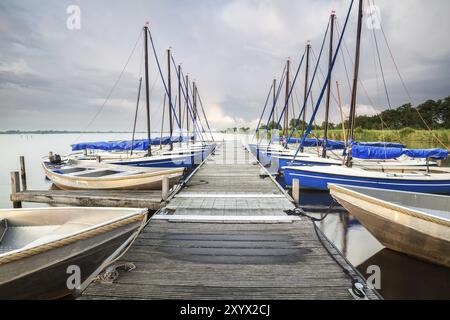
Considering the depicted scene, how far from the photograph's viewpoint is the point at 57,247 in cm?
441

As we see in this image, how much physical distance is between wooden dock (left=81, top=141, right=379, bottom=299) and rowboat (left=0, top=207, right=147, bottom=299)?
1.85 feet

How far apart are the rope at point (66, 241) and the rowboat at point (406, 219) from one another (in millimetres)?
5848

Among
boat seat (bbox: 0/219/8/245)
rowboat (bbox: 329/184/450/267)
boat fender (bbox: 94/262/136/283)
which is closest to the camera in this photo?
boat fender (bbox: 94/262/136/283)

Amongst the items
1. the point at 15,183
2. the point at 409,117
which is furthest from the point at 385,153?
the point at 409,117

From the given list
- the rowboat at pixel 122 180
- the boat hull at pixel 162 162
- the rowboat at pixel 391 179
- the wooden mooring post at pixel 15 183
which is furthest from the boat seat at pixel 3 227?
the rowboat at pixel 391 179

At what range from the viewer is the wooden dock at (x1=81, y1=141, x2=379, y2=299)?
3.22 meters

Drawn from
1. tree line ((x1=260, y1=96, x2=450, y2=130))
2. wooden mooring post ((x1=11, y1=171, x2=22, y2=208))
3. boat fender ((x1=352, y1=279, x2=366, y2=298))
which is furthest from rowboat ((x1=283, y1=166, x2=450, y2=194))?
tree line ((x1=260, y1=96, x2=450, y2=130))

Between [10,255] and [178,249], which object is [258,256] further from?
[10,255]

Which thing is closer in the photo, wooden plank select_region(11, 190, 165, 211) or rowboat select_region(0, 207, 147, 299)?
A: rowboat select_region(0, 207, 147, 299)

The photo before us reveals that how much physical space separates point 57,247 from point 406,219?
7473 mm

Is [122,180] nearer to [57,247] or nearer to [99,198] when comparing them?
[99,198]

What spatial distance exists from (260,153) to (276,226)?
74.1 ft

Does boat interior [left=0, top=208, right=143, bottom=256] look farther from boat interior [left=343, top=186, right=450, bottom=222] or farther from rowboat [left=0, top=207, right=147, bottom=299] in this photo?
boat interior [left=343, top=186, right=450, bottom=222]

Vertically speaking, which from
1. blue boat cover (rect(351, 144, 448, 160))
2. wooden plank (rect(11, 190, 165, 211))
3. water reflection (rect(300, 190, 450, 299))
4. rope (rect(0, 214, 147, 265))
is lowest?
water reflection (rect(300, 190, 450, 299))
